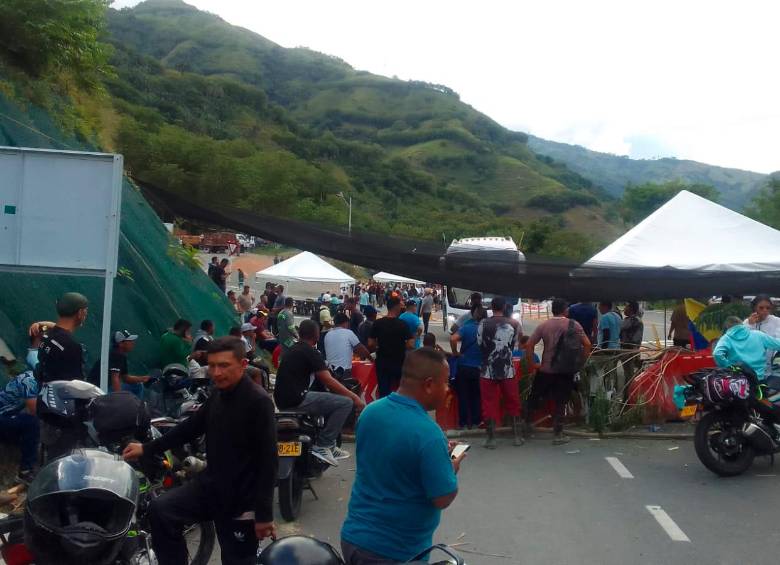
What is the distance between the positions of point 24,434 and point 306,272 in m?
18.5

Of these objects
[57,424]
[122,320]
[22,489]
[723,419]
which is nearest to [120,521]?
[57,424]

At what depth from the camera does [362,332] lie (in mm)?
15289

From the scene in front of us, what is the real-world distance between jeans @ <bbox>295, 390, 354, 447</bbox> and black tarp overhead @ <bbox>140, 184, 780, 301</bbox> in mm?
2303

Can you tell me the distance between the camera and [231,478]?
4.25m

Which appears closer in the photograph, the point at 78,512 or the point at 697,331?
the point at 78,512

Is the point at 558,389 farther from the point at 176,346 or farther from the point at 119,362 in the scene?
the point at 119,362

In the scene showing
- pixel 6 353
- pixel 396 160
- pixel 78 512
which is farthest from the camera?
pixel 396 160

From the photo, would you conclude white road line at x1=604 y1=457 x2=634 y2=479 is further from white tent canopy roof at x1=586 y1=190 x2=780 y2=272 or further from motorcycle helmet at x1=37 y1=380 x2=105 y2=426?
motorcycle helmet at x1=37 y1=380 x2=105 y2=426

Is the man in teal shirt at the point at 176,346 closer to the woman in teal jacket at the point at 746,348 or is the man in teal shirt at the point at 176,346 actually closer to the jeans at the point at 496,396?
the jeans at the point at 496,396

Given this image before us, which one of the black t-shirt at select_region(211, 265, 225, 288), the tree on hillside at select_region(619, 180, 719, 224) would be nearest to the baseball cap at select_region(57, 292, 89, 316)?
the black t-shirt at select_region(211, 265, 225, 288)

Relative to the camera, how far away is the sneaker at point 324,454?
7.15 metres

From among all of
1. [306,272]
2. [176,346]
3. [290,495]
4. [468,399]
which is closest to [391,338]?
[468,399]

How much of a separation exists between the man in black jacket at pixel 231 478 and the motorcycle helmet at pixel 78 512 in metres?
0.83

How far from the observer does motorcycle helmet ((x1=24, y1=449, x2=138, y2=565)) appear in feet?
10.5
